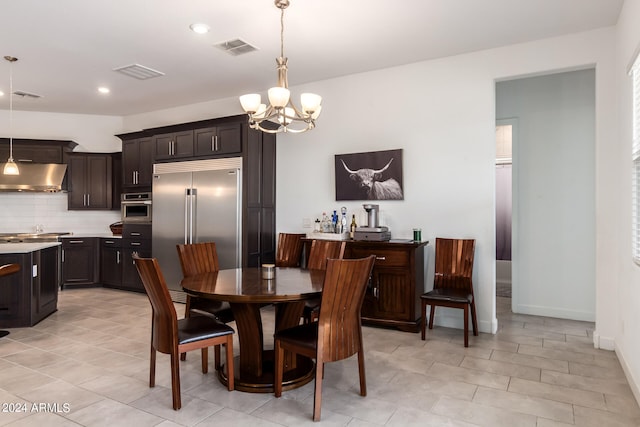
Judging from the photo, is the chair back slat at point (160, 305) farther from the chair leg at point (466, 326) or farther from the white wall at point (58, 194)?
the white wall at point (58, 194)

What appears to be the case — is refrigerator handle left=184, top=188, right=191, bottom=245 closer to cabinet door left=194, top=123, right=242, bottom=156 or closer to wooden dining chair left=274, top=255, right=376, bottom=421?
cabinet door left=194, top=123, right=242, bottom=156

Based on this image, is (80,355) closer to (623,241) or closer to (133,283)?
(133,283)

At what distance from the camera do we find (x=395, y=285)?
423cm

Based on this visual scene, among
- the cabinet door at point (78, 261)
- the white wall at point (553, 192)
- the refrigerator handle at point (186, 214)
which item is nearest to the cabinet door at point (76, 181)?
the cabinet door at point (78, 261)

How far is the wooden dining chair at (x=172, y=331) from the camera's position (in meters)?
2.50

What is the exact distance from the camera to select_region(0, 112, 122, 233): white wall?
6.89 meters

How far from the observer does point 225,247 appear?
5199mm

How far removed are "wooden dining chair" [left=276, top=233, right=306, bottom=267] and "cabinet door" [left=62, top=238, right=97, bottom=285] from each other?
348cm

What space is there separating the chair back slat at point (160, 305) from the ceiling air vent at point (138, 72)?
3.11m

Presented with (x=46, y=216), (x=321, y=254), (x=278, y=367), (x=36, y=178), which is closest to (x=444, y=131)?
(x=321, y=254)

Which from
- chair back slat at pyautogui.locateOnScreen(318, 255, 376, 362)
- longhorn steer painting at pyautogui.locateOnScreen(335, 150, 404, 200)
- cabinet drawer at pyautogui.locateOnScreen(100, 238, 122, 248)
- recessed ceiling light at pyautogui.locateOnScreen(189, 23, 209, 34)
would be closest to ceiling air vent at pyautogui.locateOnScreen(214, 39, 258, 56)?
recessed ceiling light at pyautogui.locateOnScreen(189, 23, 209, 34)

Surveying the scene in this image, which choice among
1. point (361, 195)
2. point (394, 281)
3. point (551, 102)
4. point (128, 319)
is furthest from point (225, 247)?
point (551, 102)

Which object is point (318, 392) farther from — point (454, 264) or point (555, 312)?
point (555, 312)

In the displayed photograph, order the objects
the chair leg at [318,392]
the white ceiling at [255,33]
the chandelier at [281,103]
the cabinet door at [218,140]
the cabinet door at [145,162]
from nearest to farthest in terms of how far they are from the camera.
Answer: the chair leg at [318,392] → the chandelier at [281,103] → the white ceiling at [255,33] → the cabinet door at [218,140] → the cabinet door at [145,162]
